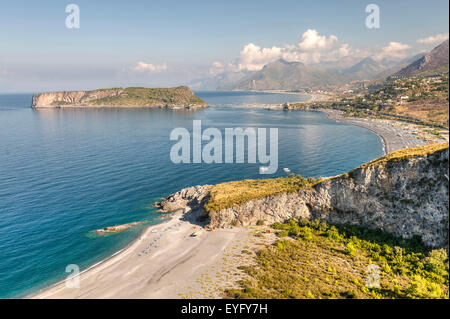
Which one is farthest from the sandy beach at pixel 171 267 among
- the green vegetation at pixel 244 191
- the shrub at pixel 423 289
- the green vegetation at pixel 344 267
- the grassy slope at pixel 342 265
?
the shrub at pixel 423 289

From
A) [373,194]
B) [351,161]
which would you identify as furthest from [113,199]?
[351,161]

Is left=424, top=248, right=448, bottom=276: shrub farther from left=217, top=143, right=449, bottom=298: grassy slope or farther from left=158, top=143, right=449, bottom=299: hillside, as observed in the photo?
left=158, top=143, right=449, bottom=299: hillside

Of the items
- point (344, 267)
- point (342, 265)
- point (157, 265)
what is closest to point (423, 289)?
point (344, 267)

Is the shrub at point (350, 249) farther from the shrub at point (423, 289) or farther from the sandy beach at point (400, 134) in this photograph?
the sandy beach at point (400, 134)

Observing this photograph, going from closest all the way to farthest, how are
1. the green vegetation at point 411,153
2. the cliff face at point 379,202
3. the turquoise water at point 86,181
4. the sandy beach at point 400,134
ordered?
1. the cliff face at point 379,202
2. the green vegetation at point 411,153
3. the turquoise water at point 86,181
4. the sandy beach at point 400,134

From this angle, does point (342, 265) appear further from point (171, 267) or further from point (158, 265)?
point (158, 265)

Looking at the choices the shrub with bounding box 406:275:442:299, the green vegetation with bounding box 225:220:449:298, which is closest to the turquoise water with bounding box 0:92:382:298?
the green vegetation with bounding box 225:220:449:298

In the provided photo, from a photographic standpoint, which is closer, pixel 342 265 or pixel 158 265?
pixel 342 265
